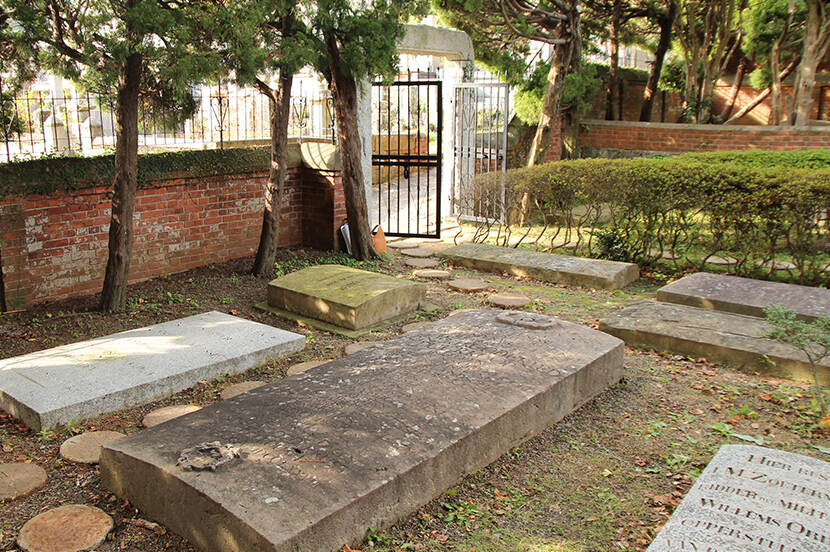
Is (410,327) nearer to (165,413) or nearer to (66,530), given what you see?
(165,413)

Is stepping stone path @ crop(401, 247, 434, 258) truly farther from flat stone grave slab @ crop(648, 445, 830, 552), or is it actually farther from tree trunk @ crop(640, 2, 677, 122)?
tree trunk @ crop(640, 2, 677, 122)

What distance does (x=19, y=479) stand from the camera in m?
3.63

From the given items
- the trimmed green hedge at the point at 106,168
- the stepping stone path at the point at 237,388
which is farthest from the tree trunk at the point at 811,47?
the stepping stone path at the point at 237,388

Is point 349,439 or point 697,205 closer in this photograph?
point 349,439

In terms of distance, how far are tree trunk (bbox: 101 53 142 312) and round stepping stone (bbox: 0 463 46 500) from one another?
107 inches

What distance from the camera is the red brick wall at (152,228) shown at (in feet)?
20.7

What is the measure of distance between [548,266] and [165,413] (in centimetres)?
485

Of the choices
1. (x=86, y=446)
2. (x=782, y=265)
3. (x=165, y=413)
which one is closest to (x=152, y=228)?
(x=165, y=413)

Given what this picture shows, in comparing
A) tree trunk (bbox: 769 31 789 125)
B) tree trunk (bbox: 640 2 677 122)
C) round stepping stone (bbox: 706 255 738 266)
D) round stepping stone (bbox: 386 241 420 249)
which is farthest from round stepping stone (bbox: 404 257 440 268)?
tree trunk (bbox: 769 31 789 125)

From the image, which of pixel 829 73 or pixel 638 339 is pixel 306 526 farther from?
pixel 829 73

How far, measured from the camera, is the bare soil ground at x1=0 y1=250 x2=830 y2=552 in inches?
127

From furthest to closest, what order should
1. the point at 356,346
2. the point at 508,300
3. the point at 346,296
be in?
the point at 508,300 → the point at 346,296 → the point at 356,346

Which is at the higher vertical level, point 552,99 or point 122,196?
point 552,99

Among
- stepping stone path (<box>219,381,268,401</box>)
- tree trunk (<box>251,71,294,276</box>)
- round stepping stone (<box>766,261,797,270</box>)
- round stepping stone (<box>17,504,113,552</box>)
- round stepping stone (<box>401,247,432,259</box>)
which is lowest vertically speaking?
round stepping stone (<box>17,504,113,552</box>)
